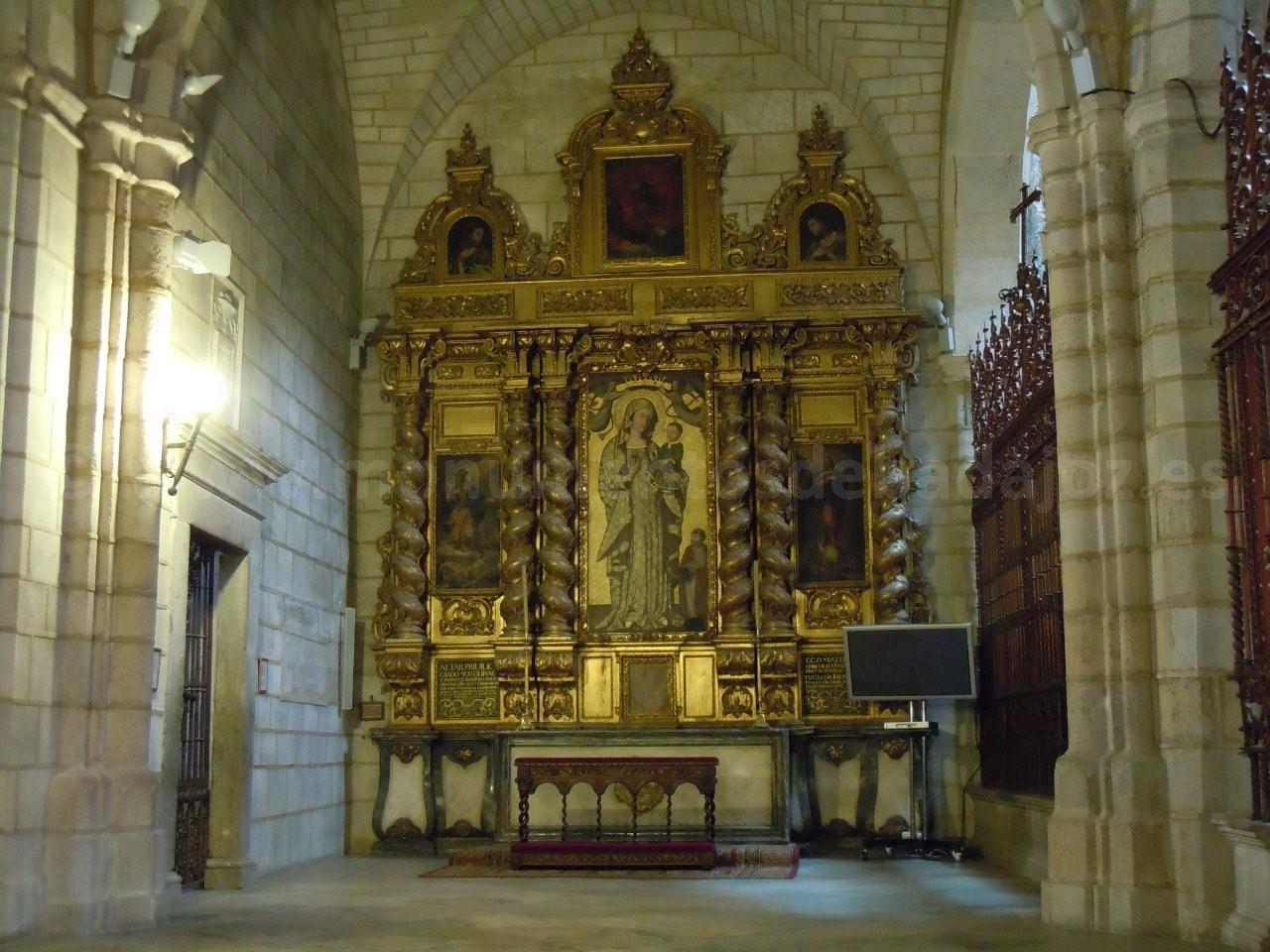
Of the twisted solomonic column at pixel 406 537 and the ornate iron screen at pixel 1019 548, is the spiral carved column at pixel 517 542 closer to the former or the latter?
the twisted solomonic column at pixel 406 537

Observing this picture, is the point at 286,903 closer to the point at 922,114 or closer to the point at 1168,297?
the point at 1168,297

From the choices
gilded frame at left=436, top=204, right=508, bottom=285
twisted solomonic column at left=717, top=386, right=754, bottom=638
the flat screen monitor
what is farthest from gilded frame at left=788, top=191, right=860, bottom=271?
the flat screen monitor

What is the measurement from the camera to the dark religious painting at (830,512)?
42.7 feet

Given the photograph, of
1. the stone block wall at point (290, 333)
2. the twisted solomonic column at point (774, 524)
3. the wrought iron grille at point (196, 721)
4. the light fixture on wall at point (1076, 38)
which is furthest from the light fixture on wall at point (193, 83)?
the twisted solomonic column at point (774, 524)

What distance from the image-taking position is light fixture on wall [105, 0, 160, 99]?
8.11 m

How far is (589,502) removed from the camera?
1326cm

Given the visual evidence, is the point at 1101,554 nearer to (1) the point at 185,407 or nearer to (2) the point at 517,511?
(1) the point at 185,407

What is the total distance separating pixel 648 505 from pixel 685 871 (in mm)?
3519

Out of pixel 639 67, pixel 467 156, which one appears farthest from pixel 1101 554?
pixel 467 156

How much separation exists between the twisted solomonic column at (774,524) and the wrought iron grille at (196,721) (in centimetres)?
458

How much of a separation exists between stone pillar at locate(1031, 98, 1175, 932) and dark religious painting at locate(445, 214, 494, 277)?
6502 mm

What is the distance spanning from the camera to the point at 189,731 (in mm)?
9945

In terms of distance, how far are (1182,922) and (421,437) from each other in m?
7.99

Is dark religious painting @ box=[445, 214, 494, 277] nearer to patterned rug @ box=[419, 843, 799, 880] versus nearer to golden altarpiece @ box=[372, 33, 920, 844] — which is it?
golden altarpiece @ box=[372, 33, 920, 844]
